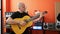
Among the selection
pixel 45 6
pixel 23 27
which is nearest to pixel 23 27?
pixel 23 27

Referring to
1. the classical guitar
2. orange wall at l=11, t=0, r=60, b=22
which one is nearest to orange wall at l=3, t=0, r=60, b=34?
orange wall at l=11, t=0, r=60, b=22

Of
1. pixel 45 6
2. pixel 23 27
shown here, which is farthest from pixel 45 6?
pixel 23 27

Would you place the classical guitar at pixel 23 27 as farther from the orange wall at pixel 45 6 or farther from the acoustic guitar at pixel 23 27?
the orange wall at pixel 45 6

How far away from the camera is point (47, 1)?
16.7 feet

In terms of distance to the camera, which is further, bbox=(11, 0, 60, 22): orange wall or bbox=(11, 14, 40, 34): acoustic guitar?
bbox=(11, 0, 60, 22): orange wall

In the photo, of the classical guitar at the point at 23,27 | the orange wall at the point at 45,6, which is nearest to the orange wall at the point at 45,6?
the orange wall at the point at 45,6

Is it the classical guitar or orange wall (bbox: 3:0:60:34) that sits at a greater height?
orange wall (bbox: 3:0:60:34)

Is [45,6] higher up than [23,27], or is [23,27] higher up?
[45,6]

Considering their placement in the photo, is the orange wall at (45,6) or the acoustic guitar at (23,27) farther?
the orange wall at (45,6)

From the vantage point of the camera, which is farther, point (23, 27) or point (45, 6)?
point (45, 6)

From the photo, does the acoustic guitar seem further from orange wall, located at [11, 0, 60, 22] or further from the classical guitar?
orange wall, located at [11, 0, 60, 22]

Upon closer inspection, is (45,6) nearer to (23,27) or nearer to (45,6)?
(45,6)

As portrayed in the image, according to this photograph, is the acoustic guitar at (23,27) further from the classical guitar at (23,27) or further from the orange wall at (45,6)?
the orange wall at (45,6)

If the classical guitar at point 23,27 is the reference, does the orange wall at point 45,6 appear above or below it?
above
